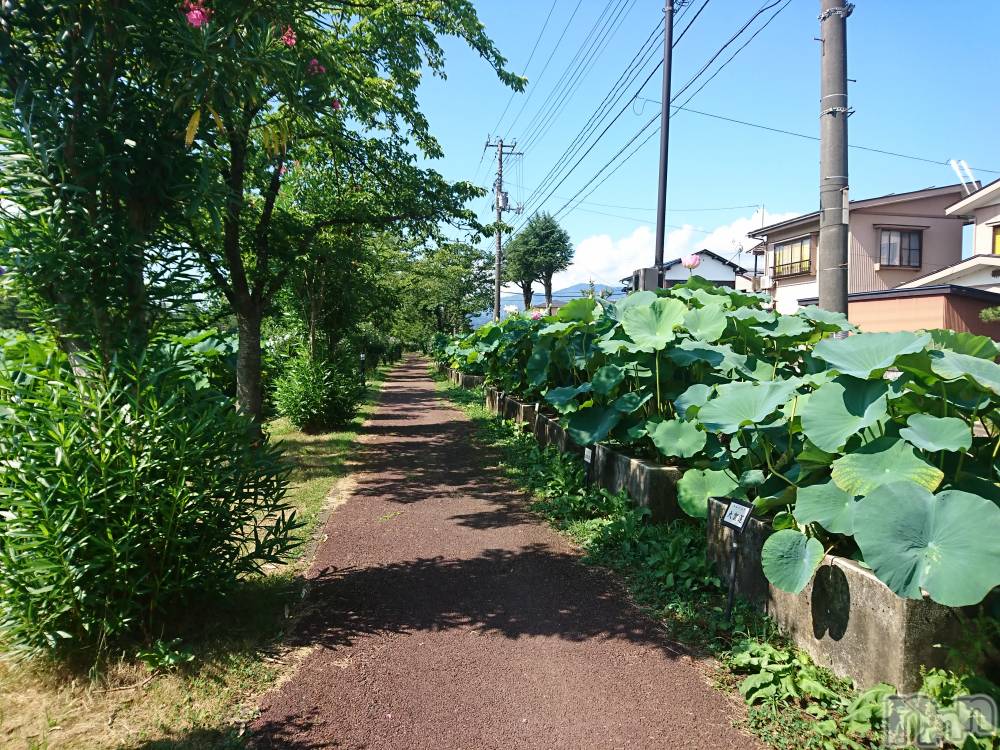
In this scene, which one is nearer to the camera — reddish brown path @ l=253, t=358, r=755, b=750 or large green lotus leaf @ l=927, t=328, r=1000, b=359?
reddish brown path @ l=253, t=358, r=755, b=750

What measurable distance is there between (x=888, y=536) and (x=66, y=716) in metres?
3.66

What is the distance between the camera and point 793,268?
2752cm

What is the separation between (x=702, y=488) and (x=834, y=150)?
299 centimetres

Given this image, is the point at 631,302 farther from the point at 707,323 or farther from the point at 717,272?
the point at 717,272

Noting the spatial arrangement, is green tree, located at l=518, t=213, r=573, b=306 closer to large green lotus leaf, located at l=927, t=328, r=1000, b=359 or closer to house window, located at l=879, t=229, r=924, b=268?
house window, located at l=879, t=229, r=924, b=268

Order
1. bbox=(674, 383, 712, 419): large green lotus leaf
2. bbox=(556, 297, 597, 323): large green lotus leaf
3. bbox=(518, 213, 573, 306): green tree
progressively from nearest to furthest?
bbox=(674, 383, 712, 419): large green lotus leaf
bbox=(556, 297, 597, 323): large green lotus leaf
bbox=(518, 213, 573, 306): green tree

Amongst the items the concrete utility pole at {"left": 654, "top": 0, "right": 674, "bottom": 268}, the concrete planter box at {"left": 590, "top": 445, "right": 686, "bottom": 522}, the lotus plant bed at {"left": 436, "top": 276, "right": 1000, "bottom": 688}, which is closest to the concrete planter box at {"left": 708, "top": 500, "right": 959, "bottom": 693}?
the lotus plant bed at {"left": 436, "top": 276, "right": 1000, "bottom": 688}

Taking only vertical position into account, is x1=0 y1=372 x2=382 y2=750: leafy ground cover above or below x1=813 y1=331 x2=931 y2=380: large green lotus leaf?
below

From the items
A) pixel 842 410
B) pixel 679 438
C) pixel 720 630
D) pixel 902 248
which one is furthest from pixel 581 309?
pixel 902 248

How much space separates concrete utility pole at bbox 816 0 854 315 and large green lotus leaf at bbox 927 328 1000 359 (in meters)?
1.20

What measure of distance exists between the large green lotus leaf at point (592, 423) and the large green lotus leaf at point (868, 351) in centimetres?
231

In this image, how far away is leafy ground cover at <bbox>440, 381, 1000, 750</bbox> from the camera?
2.62m

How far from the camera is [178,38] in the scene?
342 centimetres

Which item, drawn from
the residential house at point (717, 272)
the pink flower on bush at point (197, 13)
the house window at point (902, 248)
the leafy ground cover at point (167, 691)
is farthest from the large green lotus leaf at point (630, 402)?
the residential house at point (717, 272)
